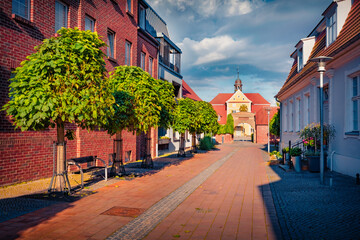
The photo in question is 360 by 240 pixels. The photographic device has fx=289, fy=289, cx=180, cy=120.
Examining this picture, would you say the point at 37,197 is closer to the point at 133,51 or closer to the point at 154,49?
the point at 133,51

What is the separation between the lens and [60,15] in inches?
427

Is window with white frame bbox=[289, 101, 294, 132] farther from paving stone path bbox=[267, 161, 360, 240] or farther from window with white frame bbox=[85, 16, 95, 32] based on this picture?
window with white frame bbox=[85, 16, 95, 32]

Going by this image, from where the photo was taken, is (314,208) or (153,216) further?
(314,208)

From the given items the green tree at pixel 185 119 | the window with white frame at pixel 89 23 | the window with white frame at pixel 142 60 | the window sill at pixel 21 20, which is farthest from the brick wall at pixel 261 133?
the window sill at pixel 21 20

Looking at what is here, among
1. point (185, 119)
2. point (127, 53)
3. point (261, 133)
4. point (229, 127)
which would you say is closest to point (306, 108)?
point (185, 119)

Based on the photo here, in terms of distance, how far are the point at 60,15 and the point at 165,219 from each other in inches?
354

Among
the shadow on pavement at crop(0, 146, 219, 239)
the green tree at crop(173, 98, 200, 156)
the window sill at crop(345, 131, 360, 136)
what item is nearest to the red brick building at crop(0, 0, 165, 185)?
the shadow on pavement at crop(0, 146, 219, 239)

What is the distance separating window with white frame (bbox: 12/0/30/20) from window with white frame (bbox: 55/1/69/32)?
1328mm

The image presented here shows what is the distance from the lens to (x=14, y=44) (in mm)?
8727

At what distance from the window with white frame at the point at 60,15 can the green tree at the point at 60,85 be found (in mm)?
4318

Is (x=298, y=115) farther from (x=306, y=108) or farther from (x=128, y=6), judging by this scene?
(x=128, y=6)

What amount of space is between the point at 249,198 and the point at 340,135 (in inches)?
232

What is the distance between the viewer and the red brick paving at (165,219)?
14.9 ft

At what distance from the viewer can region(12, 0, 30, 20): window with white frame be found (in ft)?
29.1
